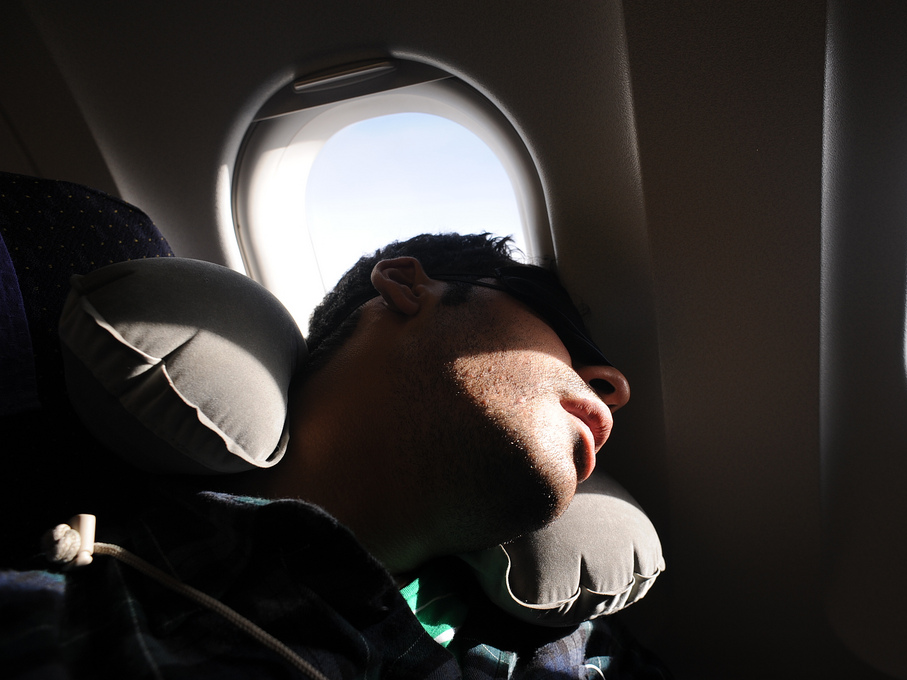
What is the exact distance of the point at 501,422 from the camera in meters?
0.83

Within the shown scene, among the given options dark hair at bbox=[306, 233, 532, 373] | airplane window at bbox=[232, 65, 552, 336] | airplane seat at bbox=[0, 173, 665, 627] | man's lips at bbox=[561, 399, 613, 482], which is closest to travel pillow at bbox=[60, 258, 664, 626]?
airplane seat at bbox=[0, 173, 665, 627]

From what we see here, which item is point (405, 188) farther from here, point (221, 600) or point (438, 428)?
point (221, 600)

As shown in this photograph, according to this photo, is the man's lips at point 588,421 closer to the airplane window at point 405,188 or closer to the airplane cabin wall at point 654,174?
the airplane cabin wall at point 654,174

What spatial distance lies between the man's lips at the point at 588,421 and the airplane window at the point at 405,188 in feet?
A: 2.07

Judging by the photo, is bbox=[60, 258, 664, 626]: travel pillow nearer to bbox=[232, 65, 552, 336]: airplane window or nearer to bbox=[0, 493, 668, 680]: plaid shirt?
bbox=[0, 493, 668, 680]: plaid shirt

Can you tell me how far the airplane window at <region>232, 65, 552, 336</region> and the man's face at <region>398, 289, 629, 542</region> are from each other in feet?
1.76

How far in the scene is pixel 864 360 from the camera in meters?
1.20

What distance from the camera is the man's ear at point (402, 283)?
1.00 m

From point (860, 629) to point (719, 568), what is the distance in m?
0.38

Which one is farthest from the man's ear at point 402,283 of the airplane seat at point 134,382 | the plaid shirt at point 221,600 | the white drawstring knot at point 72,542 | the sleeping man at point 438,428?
the white drawstring knot at point 72,542

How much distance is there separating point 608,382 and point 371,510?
0.57 m

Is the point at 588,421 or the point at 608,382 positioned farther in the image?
the point at 608,382

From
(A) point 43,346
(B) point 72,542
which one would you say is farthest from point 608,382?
(A) point 43,346

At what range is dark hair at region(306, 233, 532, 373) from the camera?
3.54 ft
